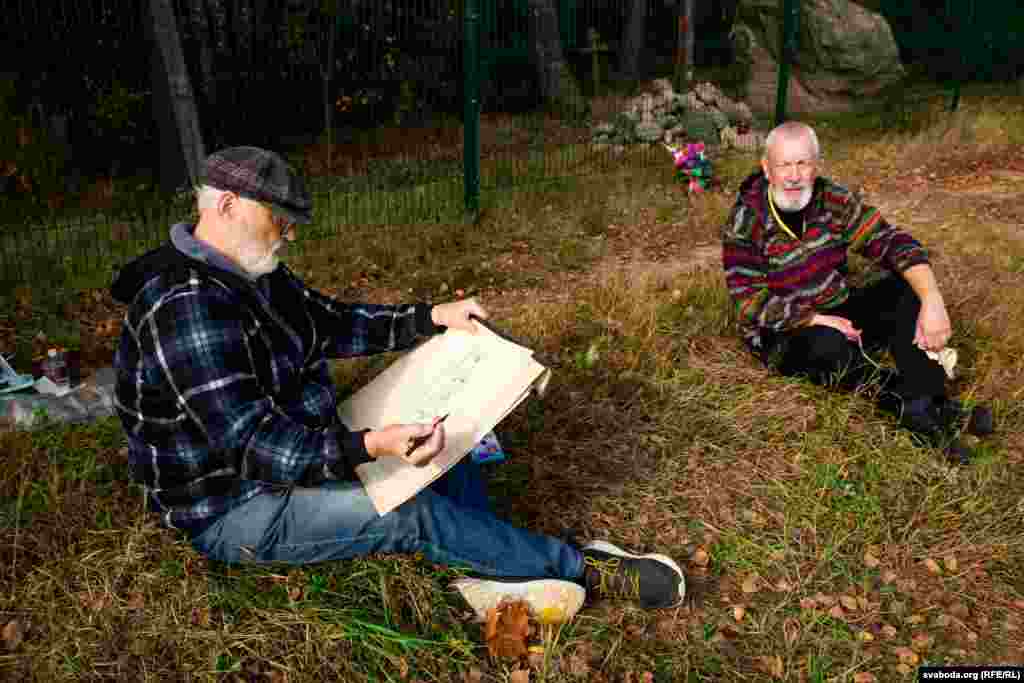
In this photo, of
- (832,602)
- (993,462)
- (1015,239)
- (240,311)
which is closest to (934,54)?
(1015,239)

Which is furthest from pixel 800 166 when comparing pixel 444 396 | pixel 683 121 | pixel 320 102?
pixel 683 121

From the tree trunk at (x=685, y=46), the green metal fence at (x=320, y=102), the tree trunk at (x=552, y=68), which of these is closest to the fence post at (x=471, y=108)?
the green metal fence at (x=320, y=102)

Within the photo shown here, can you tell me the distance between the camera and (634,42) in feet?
28.4

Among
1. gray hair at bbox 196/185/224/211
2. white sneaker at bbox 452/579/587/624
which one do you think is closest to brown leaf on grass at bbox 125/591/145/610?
white sneaker at bbox 452/579/587/624

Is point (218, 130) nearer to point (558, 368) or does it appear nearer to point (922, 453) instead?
point (558, 368)

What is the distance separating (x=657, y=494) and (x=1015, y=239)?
4062 millimetres

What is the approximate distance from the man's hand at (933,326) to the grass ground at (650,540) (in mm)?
393

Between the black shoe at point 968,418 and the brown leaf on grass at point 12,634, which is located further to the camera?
the black shoe at point 968,418

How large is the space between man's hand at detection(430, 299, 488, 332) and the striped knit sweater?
1370mm

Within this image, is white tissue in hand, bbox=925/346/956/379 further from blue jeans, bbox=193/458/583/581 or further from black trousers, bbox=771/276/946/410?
blue jeans, bbox=193/458/583/581

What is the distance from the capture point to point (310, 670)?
2525mm

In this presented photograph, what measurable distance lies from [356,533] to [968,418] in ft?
8.01

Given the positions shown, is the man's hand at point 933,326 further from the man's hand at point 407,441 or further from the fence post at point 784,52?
the fence post at point 784,52

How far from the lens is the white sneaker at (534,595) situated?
267cm
